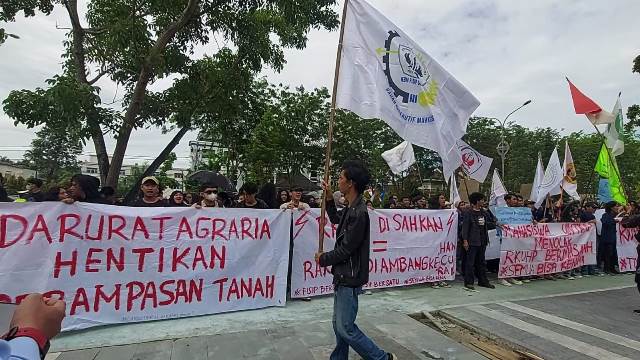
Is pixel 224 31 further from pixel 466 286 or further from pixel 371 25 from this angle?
pixel 466 286

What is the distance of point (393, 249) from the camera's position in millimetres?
6895

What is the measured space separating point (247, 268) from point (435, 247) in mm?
3470

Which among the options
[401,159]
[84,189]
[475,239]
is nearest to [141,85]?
[84,189]

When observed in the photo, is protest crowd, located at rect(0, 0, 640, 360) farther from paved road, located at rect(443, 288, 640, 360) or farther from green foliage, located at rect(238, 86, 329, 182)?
green foliage, located at rect(238, 86, 329, 182)

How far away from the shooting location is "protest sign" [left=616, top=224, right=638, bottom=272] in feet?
32.2

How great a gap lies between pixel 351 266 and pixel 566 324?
3636 mm

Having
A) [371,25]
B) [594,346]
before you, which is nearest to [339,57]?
[371,25]

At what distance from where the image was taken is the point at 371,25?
4.72 meters

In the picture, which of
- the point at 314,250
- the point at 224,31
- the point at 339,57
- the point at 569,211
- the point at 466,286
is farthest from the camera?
the point at 569,211

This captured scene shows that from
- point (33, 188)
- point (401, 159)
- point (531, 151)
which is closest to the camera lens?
point (33, 188)

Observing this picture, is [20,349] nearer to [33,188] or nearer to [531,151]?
[33,188]

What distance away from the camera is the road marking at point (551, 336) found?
4.48 m

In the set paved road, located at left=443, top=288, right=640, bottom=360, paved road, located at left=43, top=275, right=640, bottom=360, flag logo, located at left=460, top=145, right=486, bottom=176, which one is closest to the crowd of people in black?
flag logo, located at left=460, top=145, right=486, bottom=176

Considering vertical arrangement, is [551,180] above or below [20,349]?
above
